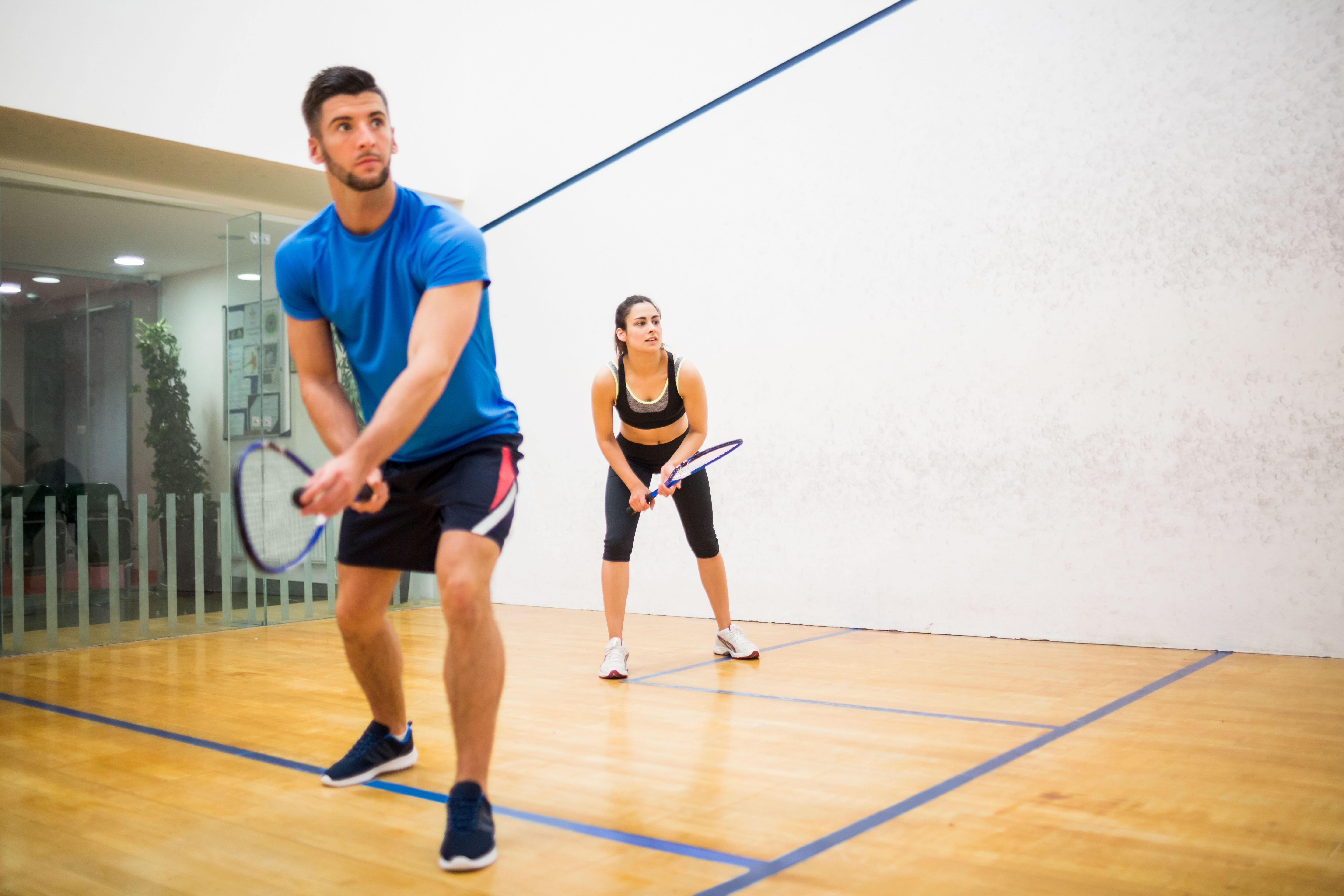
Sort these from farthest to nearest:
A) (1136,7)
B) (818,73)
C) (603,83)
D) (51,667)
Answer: (603,83), (818,73), (51,667), (1136,7)

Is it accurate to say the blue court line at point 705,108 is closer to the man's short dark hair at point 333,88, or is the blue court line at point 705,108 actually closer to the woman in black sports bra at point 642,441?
the woman in black sports bra at point 642,441

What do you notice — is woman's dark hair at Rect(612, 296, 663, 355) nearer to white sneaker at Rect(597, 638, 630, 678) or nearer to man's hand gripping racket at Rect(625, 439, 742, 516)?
man's hand gripping racket at Rect(625, 439, 742, 516)

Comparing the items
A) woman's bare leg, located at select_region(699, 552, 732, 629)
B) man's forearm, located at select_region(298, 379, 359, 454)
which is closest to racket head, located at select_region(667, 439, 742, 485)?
woman's bare leg, located at select_region(699, 552, 732, 629)

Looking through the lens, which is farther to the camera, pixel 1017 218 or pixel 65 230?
pixel 65 230

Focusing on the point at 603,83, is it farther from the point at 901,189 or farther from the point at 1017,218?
the point at 1017,218

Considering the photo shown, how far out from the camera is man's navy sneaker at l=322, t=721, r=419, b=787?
6.28 feet

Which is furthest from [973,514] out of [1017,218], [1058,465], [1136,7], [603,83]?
[603,83]

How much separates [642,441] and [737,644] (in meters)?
0.75

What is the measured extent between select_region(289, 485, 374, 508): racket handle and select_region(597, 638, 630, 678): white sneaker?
4.87ft

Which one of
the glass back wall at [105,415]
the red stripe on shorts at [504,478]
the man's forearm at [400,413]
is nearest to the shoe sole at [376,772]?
the red stripe on shorts at [504,478]

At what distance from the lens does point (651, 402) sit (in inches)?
121

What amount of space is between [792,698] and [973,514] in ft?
4.56

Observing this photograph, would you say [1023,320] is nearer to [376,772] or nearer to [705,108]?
[705,108]

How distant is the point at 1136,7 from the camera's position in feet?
11.1
